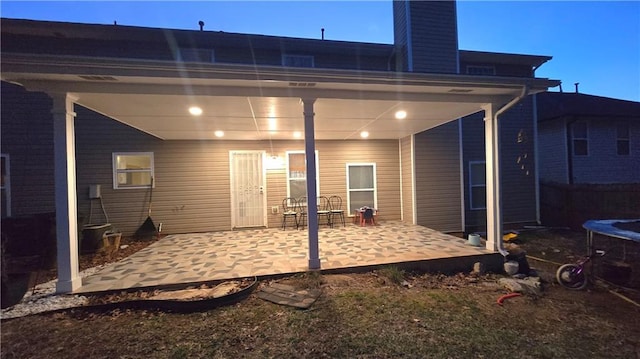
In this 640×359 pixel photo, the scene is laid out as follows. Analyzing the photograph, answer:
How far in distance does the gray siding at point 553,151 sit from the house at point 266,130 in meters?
2.22

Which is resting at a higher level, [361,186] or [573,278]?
[361,186]

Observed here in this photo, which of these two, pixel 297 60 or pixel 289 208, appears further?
pixel 297 60

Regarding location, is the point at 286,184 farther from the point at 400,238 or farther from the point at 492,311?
the point at 492,311

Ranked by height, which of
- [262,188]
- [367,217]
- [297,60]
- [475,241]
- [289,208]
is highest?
[297,60]

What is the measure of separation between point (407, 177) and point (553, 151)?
598 cm

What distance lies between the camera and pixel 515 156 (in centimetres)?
809

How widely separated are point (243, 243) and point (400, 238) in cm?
322

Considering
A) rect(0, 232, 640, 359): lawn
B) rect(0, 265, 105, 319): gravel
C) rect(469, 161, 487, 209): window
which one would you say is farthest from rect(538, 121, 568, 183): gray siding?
rect(0, 265, 105, 319): gravel

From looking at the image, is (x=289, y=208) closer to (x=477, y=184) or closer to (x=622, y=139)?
(x=477, y=184)

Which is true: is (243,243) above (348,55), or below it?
below

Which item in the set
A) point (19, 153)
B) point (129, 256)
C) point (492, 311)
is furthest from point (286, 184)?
point (19, 153)

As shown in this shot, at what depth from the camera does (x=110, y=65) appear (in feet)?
10.4

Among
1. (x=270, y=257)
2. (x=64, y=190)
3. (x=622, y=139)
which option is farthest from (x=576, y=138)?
(x=64, y=190)

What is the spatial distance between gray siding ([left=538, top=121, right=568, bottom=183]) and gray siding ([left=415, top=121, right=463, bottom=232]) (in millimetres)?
4749
